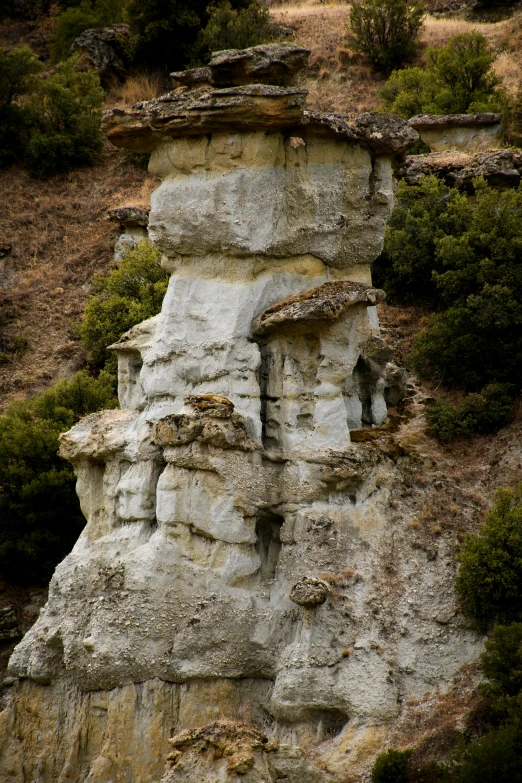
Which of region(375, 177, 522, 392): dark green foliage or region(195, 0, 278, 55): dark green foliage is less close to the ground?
region(195, 0, 278, 55): dark green foliage

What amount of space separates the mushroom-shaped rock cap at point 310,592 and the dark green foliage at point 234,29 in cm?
2891

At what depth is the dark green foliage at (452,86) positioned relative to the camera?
36.2 m

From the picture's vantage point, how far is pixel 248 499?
19.1m

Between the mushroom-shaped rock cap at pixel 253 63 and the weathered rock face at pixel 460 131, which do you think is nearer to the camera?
the mushroom-shaped rock cap at pixel 253 63

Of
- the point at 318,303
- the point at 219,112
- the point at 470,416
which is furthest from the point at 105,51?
the point at 318,303

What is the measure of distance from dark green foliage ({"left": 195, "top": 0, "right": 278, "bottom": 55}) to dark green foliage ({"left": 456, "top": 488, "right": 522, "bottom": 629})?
28.8m

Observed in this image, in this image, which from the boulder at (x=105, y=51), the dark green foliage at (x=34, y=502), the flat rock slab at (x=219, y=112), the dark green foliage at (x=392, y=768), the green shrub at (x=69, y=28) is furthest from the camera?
the green shrub at (x=69, y=28)

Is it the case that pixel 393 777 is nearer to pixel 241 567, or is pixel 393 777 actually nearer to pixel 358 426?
pixel 241 567

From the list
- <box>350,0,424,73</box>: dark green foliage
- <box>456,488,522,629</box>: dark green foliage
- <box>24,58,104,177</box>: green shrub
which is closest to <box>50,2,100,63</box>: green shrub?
<box>24,58,104,177</box>: green shrub

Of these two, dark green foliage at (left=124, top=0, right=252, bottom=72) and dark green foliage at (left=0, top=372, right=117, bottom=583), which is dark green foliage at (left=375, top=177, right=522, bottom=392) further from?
dark green foliage at (left=124, top=0, right=252, bottom=72)

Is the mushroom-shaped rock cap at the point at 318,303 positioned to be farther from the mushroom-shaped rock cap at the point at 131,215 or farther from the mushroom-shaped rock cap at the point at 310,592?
the mushroom-shaped rock cap at the point at 131,215

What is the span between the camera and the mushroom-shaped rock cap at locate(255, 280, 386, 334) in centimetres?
1930

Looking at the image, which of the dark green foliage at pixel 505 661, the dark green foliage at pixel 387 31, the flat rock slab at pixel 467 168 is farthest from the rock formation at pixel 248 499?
the dark green foliage at pixel 387 31

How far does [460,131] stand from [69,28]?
75.9 ft
